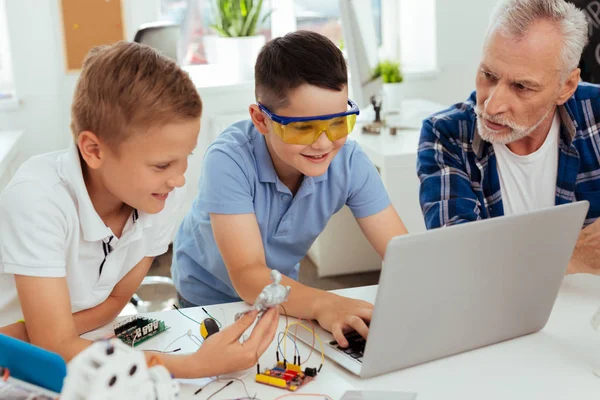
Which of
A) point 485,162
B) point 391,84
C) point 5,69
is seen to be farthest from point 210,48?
point 485,162

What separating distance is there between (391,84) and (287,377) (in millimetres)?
2576

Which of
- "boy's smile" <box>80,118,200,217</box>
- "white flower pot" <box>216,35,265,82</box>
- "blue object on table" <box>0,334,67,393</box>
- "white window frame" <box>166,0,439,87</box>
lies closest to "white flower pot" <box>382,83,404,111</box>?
"white window frame" <box>166,0,439,87</box>

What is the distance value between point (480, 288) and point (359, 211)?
1.83 ft

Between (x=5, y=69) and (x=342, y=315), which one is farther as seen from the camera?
(x=5, y=69)

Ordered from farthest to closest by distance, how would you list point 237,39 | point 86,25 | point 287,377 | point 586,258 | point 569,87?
point 237,39, point 86,25, point 569,87, point 586,258, point 287,377

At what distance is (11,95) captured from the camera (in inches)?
153

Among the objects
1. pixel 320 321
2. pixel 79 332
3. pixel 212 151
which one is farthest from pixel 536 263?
pixel 79 332

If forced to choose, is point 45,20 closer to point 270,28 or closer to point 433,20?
point 270,28

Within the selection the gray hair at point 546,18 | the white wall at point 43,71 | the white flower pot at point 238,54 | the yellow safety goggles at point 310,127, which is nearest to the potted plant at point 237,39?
the white flower pot at point 238,54

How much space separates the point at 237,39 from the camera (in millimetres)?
4129

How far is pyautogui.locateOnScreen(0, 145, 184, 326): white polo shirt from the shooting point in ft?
4.25

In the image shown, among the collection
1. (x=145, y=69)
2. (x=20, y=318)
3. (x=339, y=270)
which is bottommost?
(x=339, y=270)

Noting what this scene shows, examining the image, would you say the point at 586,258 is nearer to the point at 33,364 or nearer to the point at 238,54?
the point at 33,364

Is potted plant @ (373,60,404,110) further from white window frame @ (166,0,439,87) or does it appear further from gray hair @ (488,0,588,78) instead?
gray hair @ (488,0,588,78)
